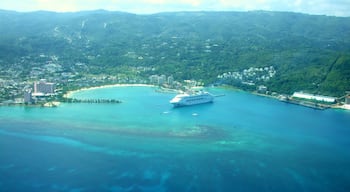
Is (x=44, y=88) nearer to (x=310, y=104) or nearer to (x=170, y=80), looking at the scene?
(x=170, y=80)

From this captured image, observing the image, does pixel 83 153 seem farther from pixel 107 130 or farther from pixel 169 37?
pixel 169 37

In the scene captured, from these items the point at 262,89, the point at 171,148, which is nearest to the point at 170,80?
the point at 262,89

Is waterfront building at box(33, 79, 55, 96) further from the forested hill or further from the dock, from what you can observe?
the dock

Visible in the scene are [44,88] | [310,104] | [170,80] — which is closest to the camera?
[310,104]

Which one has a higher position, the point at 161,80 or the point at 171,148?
the point at 161,80

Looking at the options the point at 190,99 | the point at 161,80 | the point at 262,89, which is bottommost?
the point at 190,99

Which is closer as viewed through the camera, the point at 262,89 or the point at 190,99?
the point at 190,99

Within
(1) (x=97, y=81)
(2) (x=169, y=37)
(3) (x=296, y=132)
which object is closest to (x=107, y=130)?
(3) (x=296, y=132)
